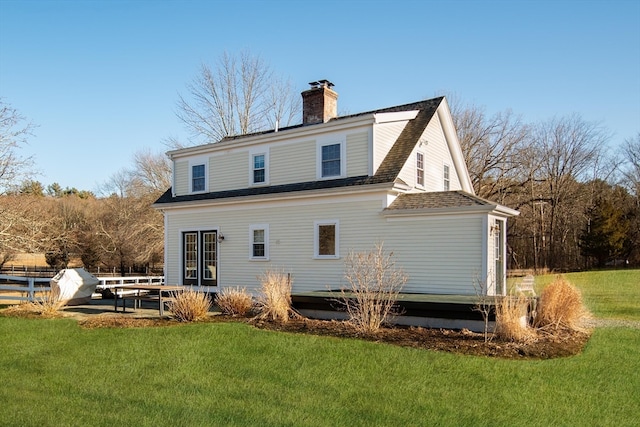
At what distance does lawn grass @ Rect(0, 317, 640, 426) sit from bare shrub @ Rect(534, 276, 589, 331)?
Result: 2.44 feet

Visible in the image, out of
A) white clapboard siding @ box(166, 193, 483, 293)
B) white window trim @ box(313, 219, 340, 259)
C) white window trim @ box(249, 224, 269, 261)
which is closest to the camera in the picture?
white clapboard siding @ box(166, 193, 483, 293)

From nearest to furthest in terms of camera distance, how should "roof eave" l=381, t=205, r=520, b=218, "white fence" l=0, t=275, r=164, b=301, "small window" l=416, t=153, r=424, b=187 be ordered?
"roof eave" l=381, t=205, r=520, b=218 < "white fence" l=0, t=275, r=164, b=301 < "small window" l=416, t=153, r=424, b=187

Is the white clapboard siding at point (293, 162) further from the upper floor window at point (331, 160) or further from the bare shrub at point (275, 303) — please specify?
the bare shrub at point (275, 303)

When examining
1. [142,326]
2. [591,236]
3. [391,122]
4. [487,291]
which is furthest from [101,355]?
[591,236]

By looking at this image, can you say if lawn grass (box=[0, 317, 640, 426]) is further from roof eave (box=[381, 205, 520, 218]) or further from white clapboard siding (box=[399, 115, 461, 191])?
white clapboard siding (box=[399, 115, 461, 191])

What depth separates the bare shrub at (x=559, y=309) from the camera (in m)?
9.52

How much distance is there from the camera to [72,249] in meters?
37.6

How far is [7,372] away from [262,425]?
16.1 feet

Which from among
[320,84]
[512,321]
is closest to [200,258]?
[320,84]

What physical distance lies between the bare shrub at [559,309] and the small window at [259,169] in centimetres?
994

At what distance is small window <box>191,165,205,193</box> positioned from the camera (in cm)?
1841

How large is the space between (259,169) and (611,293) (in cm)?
1449

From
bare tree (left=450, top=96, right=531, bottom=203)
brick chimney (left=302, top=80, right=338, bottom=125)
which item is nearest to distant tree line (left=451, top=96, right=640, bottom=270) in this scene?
bare tree (left=450, top=96, right=531, bottom=203)

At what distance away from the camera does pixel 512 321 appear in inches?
332
